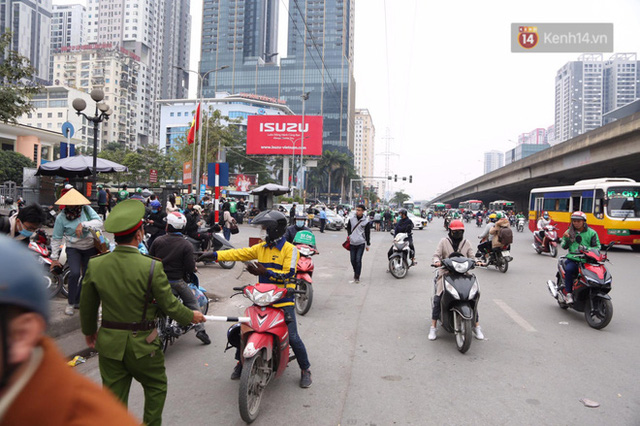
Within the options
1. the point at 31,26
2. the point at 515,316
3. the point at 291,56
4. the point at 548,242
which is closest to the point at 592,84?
the point at 291,56

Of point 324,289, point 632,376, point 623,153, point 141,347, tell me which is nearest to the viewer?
point 141,347

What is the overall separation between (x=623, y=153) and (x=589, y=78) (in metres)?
93.1

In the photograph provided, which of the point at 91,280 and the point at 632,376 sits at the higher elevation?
the point at 91,280

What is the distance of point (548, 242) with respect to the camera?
15.6 meters

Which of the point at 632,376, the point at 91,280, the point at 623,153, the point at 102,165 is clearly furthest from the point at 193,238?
the point at 623,153

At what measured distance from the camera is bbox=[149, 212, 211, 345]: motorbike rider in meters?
4.70

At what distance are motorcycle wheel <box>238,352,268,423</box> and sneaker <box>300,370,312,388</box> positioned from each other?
519 mm

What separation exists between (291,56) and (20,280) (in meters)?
142

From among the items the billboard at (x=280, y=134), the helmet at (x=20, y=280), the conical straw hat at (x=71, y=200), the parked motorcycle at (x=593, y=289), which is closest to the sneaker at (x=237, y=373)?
the conical straw hat at (x=71, y=200)

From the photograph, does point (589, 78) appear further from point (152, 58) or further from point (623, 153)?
point (152, 58)

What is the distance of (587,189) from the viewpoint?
19047 mm

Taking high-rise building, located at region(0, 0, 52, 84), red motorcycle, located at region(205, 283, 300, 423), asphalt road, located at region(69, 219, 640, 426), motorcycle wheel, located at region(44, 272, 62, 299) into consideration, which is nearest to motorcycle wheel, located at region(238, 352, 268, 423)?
red motorcycle, located at region(205, 283, 300, 423)

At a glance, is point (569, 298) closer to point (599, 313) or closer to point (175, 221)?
point (599, 313)

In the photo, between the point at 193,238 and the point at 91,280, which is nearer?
the point at 91,280
